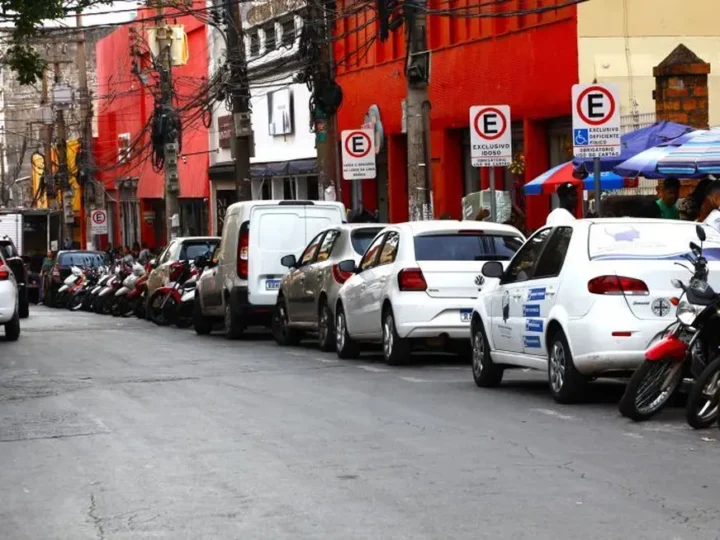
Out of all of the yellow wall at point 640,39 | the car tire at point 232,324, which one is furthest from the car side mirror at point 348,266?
the yellow wall at point 640,39

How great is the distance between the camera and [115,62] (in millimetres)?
77000

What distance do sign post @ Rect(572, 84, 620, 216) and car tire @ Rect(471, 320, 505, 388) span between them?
3.95 meters

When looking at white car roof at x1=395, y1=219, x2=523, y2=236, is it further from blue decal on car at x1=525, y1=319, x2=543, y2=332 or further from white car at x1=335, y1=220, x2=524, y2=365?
blue decal on car at x1=525, y1=319, x2=543, y2=332

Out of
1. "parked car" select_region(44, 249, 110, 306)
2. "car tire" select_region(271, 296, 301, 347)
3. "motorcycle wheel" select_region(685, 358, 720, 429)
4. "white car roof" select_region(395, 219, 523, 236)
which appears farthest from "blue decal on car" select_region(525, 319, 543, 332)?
"parked car" select_region(44, 249, 110, 306)

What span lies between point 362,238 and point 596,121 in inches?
135

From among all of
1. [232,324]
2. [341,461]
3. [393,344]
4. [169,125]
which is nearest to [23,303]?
[169,125]

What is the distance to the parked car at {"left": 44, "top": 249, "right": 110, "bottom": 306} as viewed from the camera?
50188 millimetres

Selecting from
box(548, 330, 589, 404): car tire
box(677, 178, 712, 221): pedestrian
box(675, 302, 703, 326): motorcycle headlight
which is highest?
box(677, 178, 712, 221): pedestrian

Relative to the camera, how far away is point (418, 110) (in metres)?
25.1

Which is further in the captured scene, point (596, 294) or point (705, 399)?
point (596, 294)

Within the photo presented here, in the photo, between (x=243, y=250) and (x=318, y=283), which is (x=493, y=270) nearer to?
(x=318, y=283)

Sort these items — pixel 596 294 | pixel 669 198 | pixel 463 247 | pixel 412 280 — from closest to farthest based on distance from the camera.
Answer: pixel 596 294
pixel 412 280
pixel 463 247
pixel 669 198

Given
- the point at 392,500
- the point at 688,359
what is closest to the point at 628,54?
the point at 688,359

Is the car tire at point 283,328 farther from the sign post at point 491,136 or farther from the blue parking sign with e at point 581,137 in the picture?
the blue parking sign with e at point 581,137
